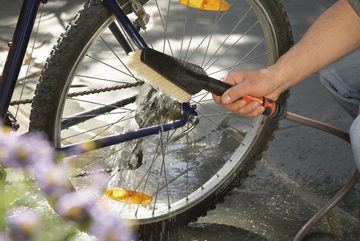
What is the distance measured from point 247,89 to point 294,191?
1.23 meters

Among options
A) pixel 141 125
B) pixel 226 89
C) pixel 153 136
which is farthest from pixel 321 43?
pixel 153 136

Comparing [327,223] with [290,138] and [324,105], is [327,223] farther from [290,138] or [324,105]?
[324,105]

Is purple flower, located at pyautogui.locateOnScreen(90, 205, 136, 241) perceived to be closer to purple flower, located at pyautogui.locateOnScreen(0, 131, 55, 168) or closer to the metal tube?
purple flower, located at pyautogui.locateOnScreen(0, 131, 55, 168)

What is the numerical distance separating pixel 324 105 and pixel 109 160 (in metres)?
1.57

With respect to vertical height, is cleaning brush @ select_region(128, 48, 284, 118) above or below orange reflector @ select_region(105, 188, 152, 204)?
below

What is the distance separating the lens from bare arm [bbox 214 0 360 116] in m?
2.02

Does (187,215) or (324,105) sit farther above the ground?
(324,105)

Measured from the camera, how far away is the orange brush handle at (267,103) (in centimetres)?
192

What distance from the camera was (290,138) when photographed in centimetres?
344

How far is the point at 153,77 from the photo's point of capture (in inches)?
74.1

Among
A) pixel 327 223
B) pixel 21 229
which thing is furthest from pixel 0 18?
pixel 21 229

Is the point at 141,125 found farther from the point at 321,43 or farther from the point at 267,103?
the point at 321,43

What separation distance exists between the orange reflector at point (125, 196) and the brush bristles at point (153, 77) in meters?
0.96

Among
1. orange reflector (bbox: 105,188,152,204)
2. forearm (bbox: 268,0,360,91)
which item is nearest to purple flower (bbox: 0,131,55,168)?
forearm (bbox: 268,0,360,91)
